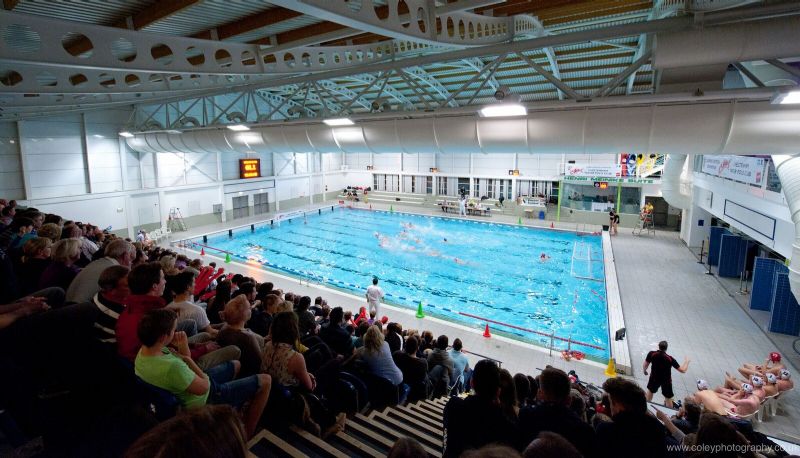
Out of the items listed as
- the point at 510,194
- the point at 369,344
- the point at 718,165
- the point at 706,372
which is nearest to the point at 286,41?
the point at 369,344

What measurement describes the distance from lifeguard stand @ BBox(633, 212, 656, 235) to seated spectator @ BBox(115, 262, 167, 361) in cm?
2222

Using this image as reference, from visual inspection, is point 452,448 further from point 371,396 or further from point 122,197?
point 122,197

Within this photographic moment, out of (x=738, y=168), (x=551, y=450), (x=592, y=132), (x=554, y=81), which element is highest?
(x=554, y=81)

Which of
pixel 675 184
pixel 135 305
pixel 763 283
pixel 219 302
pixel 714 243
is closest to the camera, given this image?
pixel 135 305

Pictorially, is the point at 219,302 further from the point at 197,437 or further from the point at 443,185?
the point at 443,185

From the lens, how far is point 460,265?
15961 millimetres

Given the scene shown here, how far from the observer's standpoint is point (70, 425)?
2.04 m

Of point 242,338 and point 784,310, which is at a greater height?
point 242,338

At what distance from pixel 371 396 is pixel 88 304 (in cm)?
273

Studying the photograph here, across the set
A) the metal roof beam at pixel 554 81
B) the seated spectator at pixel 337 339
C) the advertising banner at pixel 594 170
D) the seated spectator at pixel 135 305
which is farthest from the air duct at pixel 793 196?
the advertising banner at pixel 594 170

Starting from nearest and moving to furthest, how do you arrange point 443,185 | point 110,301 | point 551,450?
point 551,450
point 110,301
point 443,185

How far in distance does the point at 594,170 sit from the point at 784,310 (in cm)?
1306

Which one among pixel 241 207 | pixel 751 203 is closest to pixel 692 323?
pixel 751 203

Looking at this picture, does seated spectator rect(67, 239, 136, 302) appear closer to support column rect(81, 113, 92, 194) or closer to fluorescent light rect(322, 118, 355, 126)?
fluorescent light rect(322, 118, 355, 126)
